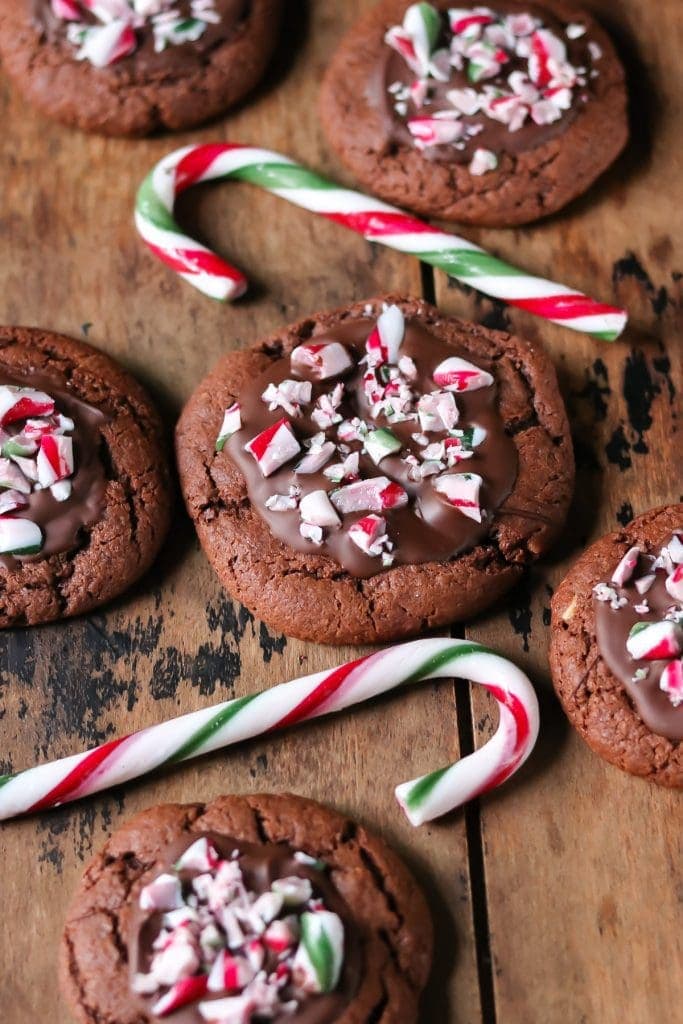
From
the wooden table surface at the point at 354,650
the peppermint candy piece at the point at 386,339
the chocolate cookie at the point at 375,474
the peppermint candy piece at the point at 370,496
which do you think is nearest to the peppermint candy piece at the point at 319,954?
the wooden table surface at the point at 354,650

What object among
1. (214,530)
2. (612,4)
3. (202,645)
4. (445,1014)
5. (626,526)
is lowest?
(445,1014)

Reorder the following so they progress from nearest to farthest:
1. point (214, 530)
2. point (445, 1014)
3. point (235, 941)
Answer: point (235, 941)
point (445, 1014)
point (214, 530)

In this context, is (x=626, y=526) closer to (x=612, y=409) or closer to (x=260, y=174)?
(x=612, y=409)

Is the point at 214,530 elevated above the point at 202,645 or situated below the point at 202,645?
above

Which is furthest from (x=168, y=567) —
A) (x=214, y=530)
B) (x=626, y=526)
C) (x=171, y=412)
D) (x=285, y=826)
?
(x=626, y=526)

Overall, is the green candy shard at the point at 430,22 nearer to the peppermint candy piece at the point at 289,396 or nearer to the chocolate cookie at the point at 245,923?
the peppermint candy piece at the point at 289,396

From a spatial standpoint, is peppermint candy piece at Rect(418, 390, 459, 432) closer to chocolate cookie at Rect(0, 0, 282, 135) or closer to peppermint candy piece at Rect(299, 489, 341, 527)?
peppermint candy piece at Rect(299, 489, 341, 527)

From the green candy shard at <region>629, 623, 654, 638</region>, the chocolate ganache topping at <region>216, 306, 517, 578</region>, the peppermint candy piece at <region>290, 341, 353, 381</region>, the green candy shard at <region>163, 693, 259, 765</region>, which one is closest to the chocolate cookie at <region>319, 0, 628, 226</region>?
the chocolate ganache topping at <region>216, 306, 517, 578</region>
